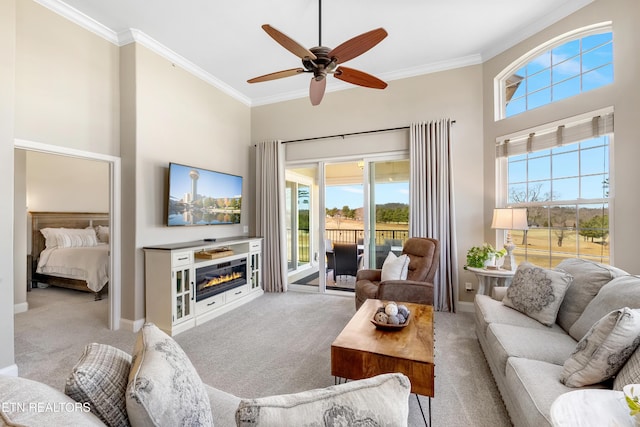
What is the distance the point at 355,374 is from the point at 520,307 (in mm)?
1685

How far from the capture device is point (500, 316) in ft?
8.09

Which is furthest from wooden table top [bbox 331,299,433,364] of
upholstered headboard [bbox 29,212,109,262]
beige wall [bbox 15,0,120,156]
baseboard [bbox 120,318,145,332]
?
upholstered headboard [bbox 29,212,109,262]

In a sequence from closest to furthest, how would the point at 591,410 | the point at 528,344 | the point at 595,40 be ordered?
the point at 591,410
the point at 528,344
the point at 595,40

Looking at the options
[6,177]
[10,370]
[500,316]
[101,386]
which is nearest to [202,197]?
[6,177]

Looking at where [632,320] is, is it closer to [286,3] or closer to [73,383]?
[73,383]

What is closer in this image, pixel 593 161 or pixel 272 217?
pixel 593 161

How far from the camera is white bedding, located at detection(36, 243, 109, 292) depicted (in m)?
4.44

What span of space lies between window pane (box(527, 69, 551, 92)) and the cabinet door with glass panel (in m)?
4.76

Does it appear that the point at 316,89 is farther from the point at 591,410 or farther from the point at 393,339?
the point at 591,410

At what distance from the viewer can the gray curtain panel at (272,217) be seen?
5.02 meters

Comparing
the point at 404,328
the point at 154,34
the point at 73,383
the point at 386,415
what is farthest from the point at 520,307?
the point at 154,34

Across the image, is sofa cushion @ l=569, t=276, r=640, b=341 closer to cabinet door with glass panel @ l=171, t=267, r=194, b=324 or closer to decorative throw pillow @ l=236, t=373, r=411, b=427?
decorative throw pillow @ l=236, t=373, r=411, b=427

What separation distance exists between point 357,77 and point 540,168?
8.33ft

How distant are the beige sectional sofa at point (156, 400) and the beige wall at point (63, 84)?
299 centimetres
